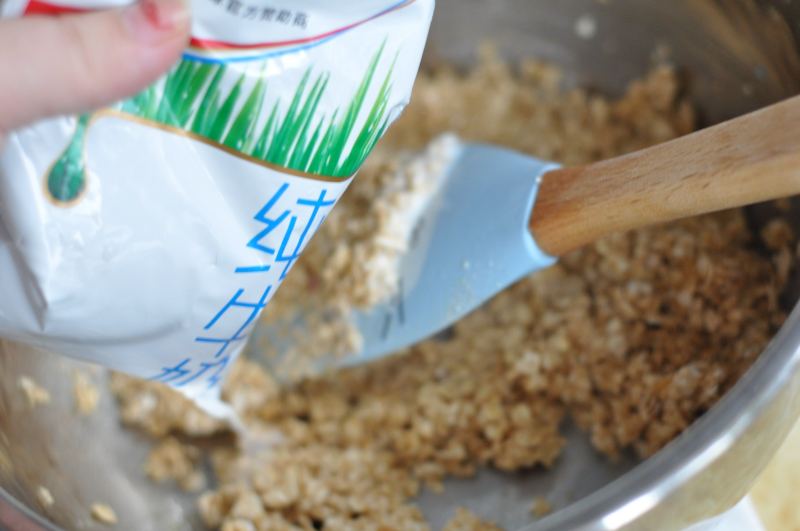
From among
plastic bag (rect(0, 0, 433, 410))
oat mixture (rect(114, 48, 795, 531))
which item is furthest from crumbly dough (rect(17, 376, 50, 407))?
plastic bag (rect(0, 0, 433, 410))

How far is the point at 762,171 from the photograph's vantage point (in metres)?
0.64

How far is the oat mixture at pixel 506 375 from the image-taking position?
90 cm

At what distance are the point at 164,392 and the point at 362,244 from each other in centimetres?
30

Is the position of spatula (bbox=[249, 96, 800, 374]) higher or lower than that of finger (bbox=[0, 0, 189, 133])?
lower

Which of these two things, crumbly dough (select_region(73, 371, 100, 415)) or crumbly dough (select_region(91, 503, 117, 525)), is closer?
crumbly dough (select_region(91, 503, 117, 525))

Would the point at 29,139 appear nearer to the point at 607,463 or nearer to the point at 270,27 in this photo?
the point at 270,27

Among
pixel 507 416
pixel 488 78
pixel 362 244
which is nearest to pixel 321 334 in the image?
pixel 362 244

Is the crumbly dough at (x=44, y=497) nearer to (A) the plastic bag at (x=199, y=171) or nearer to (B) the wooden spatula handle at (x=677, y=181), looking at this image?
(A) the plastic bag at (x=199, y=171)

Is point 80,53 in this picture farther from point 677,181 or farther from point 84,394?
point 84,394

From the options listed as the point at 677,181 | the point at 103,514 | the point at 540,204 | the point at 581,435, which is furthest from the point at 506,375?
the point at 103,514

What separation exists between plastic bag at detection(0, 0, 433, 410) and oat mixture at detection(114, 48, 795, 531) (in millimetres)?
324

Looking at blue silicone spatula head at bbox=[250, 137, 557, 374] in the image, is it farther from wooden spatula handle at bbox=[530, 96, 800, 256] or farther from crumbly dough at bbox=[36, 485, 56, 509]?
crumbly dough at bbox=[36, 485, 56, 509]

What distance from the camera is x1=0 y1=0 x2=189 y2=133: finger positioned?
49 centimetres

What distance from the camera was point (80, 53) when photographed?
0.49 meters
